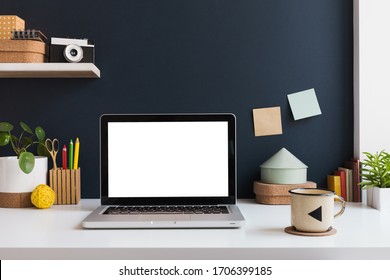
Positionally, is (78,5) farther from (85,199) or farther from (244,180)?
(244,180)

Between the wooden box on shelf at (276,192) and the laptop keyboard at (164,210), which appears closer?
the laptop keyboard at (164,210)

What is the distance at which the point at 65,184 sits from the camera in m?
1.46

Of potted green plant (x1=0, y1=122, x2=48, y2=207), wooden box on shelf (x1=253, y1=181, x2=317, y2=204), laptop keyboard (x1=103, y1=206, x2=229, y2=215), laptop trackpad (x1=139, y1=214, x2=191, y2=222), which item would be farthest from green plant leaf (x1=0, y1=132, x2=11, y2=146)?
wooden box on shelf (x1=253, y1=181, x2=317, y2=204)

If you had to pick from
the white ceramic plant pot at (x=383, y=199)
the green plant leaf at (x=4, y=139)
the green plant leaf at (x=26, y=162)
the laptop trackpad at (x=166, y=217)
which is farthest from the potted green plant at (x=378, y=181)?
the green plant leaf at (x=4, y=139)

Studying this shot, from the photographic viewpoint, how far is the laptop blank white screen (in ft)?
4.48

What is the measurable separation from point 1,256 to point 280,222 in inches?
26.2

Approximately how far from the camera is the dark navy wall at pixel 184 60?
1585 millimetres

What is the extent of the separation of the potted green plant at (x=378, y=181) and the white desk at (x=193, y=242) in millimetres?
147

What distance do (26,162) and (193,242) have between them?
64cm

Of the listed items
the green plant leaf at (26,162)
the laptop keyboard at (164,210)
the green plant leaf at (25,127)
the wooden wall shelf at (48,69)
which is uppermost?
the wooden wall shelf at (48,69)

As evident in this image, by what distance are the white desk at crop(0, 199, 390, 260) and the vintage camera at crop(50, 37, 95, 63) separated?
531mm

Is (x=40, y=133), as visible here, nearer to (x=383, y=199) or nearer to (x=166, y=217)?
(x=166, y=217)

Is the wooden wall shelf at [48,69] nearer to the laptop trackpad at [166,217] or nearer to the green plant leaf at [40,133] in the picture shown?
the green plant leaf at [40,133]
